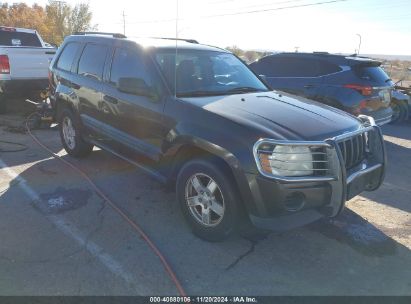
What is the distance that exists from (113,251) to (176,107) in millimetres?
1503

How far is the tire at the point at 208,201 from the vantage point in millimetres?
3455

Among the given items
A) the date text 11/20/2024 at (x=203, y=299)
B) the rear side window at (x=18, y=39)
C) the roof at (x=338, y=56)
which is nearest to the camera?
the date text 11/20/2024 at (x=203, y=299)

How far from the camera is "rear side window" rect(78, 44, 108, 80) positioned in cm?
513

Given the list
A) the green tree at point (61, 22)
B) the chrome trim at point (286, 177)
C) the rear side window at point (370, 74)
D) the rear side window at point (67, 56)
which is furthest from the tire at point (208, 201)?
the green tree at point (61, 22)

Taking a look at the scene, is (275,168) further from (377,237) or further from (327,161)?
(377,237)

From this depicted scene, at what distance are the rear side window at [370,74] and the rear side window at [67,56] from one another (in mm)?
5154

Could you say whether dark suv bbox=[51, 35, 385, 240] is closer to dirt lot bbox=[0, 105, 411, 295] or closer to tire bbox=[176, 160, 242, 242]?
tire bbox=[176, 160, 242, 242]

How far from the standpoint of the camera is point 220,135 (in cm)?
341

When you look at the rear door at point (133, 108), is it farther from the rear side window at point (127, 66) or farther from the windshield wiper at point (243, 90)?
the windshield wiper at point (243, 90)

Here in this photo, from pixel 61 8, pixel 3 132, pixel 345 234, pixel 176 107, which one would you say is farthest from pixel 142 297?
pixel 61 8

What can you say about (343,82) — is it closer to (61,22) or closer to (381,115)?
(381,115)

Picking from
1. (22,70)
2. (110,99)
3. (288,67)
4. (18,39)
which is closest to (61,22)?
(18,39)

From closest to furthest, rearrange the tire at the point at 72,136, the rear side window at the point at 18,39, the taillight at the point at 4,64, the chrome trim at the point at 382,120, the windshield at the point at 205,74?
the windshield at the point at 205,74
the tire at the point at 72,136
the chrome trim at the point at 382,120
the taillight at the point at 4,64
the rear side window at the point at 18,39

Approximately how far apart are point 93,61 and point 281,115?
296 cm
